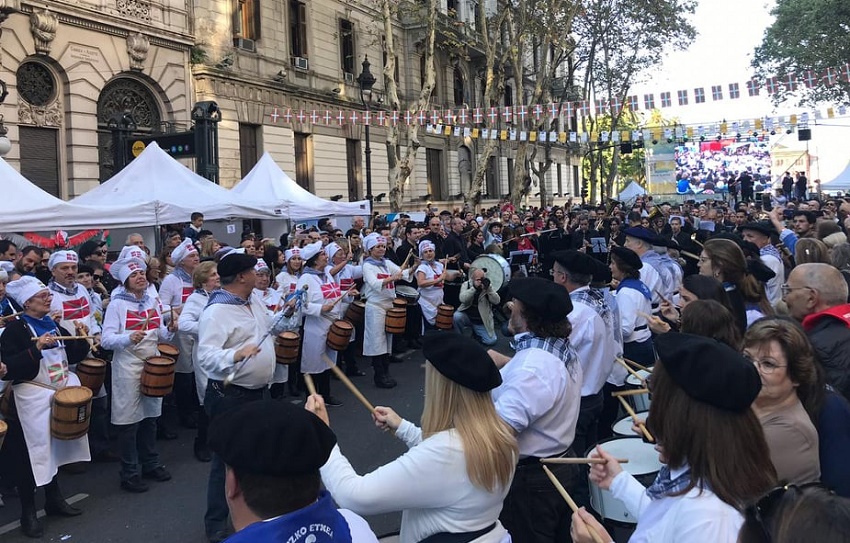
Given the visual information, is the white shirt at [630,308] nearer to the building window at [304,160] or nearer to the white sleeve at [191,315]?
the white sleeve at [191,315]

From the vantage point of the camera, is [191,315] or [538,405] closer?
[538,405]

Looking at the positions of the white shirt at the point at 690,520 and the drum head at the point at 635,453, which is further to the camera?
the drum head at the point at 635,453

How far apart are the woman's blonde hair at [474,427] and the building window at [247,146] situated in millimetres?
22280

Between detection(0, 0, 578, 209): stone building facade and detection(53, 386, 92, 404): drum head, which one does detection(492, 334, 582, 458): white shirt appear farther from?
detection(0, 0, 578, 209): stone building facade

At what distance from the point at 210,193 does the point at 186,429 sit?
6196 millimetres

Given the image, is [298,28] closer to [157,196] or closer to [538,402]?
[157,196]

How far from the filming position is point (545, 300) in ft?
11.6

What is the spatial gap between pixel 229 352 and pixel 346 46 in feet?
87.2

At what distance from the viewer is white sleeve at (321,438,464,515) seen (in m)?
2.56

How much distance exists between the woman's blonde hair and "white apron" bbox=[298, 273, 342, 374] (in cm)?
561

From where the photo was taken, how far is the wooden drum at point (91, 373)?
604 centimetres

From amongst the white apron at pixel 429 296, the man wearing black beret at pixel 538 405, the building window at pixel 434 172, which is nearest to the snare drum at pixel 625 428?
the man wearing black beret at pixel 538 405

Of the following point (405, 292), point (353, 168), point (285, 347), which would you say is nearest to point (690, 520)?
point (285, 347)

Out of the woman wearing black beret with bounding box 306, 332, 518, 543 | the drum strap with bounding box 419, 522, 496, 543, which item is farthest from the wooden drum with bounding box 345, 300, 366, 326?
the drum strap with bounding box 419, 522, 496, 543
